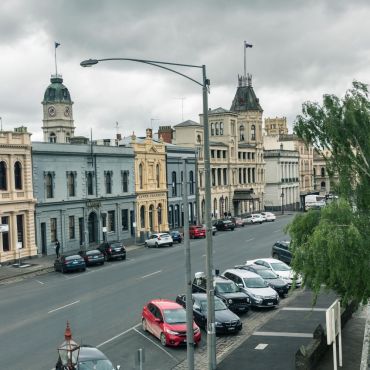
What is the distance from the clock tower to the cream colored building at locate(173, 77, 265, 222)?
47.8 m

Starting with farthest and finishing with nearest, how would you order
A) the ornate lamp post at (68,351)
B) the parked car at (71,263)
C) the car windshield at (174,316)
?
1. the parked car at (71,263)
2. the car windshield at (174,316)
3. the ornate lamp post at (68,351)

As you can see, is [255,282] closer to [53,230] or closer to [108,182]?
[53,230]

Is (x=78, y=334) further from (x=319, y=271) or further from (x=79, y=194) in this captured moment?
(x=79, y=194)

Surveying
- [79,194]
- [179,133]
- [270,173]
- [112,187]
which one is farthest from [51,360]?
[270,173]

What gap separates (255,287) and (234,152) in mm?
58053

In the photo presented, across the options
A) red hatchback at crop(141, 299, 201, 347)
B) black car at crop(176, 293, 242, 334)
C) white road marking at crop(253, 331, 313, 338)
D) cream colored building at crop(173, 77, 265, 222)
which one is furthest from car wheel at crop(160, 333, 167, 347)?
cream colored building at crop(173, 77, 265, 222)

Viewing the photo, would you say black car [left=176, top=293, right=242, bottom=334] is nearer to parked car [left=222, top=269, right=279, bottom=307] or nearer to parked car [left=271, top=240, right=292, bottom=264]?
parked car [left=222, top=269, right=279, bottom=307]

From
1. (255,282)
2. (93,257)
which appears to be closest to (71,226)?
(93,257)

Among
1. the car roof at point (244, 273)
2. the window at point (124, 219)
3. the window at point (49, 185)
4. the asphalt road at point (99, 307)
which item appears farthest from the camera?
the window at point (124, 219)

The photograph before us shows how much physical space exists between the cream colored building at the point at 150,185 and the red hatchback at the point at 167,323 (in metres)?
35.1

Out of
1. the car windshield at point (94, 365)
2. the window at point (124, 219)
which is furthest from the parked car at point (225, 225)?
the car windshield at point (94, 365)

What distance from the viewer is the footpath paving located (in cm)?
1924

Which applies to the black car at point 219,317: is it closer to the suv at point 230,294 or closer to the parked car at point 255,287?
the suv at point 230,294

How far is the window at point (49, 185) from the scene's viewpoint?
48.4 m
